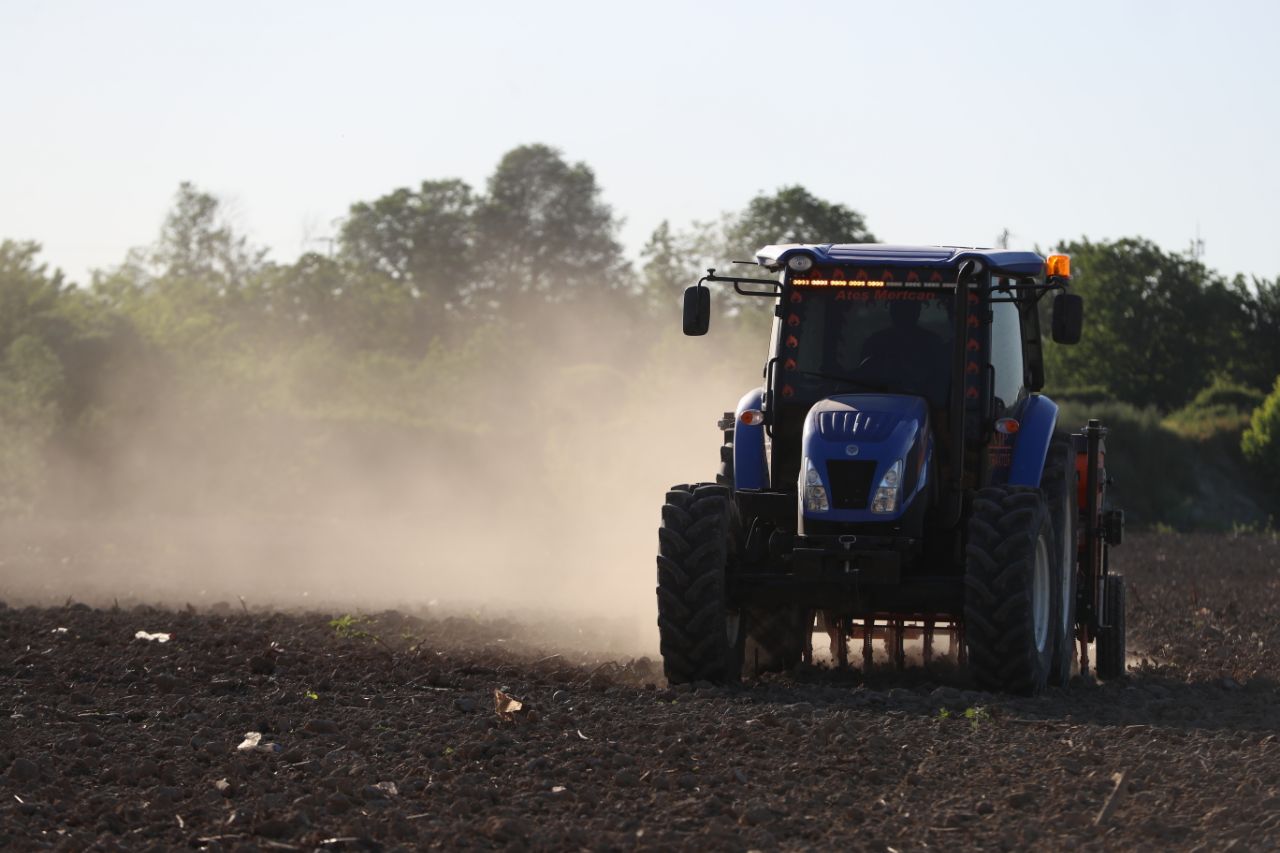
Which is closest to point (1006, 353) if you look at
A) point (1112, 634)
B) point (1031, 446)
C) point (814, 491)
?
point (1031, 446)

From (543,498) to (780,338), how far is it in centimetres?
2333

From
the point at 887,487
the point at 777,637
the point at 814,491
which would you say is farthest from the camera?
the point at 777,637

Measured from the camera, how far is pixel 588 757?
782 cm

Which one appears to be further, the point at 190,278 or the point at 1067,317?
the point at 190,278

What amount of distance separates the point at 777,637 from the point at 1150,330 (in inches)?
1645

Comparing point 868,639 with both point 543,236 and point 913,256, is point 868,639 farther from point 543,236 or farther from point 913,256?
point 543,236

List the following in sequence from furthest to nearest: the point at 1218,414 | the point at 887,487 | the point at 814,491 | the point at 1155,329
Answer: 1. the point at 1155,329
2. the point at 1218,414
3. the point at 814,491
4. the point at 887,487

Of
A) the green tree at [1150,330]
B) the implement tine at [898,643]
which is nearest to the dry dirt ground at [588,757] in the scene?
the implement tine at [898,643]

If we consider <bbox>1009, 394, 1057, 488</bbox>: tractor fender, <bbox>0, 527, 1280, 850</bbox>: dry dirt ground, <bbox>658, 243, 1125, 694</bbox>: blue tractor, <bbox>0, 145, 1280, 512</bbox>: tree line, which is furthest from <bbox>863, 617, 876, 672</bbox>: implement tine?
<bbox>0, 145, 1280, 512</bbox>: tree line


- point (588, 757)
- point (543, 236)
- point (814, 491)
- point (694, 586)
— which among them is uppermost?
point (543, 236)

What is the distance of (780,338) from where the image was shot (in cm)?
1103

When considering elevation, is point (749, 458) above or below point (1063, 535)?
above

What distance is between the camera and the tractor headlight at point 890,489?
9914mm

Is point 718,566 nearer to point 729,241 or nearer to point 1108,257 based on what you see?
point 1108,257
